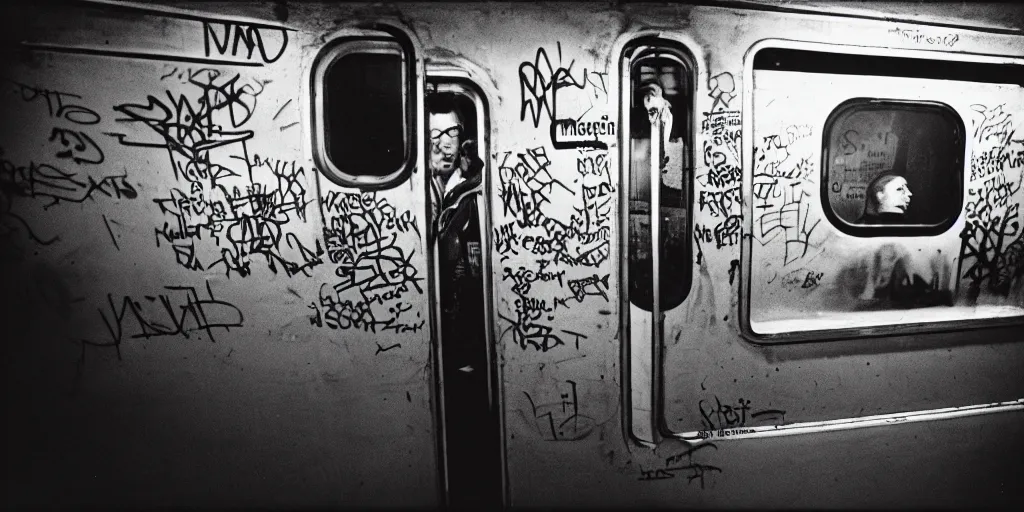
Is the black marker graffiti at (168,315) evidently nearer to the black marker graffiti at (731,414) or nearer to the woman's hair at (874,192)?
the black marker graffiti at (731,414)

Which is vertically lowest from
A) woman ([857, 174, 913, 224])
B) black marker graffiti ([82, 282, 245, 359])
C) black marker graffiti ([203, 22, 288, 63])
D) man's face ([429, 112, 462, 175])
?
black marker graffiti ([82, 282, 245, 359])

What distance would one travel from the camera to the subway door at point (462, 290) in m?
2.14

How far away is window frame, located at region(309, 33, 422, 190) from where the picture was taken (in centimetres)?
207

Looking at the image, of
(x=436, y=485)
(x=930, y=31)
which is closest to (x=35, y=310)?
(x=436, y=485)

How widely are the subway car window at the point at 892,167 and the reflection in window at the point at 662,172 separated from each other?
2.58 ft

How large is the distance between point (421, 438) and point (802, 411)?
1.97m

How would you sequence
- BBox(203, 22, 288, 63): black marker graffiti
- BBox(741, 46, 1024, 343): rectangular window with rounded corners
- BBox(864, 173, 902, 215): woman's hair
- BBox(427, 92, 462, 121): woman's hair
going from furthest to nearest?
BBox(864, 173, 902, 215): woman's hair < BBox(741, 46, 1024, 343): rectangular window with rounded corners < BBox(427, 92, 462, 121): woman's hair < BBox(203, 22, 288, 63): black marker graffiti

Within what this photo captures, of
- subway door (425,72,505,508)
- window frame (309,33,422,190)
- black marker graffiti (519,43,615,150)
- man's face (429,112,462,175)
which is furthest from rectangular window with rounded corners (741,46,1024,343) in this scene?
window frame (309,33,422,190)

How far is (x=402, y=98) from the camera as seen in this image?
83.3 inches

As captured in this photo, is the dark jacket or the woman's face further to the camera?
the woman's face

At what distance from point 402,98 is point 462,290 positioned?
2.99 ft

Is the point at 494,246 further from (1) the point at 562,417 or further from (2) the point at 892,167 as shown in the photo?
(2) the point at 892,167

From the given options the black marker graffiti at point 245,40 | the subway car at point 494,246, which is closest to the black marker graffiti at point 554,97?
the subway car at point 494,246

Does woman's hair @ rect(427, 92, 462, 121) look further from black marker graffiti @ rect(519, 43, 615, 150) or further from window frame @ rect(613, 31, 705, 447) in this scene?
window frame @ rect(613, 31, 705, 447)
